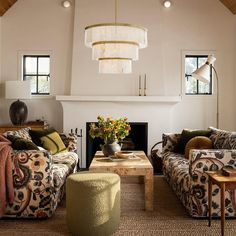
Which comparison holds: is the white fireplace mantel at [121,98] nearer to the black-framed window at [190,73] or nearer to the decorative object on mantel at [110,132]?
the black-framed window at [190,73]

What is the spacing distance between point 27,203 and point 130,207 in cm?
118

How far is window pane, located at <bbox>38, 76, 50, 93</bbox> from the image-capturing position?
7551 mm

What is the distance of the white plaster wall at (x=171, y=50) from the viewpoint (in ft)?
23.6

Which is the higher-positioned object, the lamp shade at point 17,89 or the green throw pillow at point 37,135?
the lamp shade at point 17,89

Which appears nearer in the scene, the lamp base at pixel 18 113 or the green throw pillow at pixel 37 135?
the green throw pillow at pixel 37 135

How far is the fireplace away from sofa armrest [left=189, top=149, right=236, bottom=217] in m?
3.55

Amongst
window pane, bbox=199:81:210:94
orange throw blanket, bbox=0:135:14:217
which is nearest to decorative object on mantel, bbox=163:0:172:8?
window pane, bbox=199:81:210:94

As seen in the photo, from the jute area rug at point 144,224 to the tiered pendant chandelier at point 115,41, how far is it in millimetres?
1685

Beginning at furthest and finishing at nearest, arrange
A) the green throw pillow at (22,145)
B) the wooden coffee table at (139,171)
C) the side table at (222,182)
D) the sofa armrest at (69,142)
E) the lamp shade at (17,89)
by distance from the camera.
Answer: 1. the lamp shade at (17,89)
2. the sofa armrest at (69,142)
3. the wooden coffee table at (139,171)
4. the green throw pillow at (22,145)
5. the side table at (222,182)

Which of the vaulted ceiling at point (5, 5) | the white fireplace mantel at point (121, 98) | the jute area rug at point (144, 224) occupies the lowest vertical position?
the jute area rug at point (144, 224)

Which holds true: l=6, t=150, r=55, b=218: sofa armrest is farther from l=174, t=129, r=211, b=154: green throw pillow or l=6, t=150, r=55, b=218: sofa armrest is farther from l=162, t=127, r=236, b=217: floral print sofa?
l=174, t=129, r=211, b=154: green throw pillow

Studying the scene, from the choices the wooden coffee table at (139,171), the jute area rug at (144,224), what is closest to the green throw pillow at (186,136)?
the jute area rug at (144,224)

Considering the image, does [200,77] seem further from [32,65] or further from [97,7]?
[32,65]

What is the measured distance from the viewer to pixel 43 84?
24.8ft
